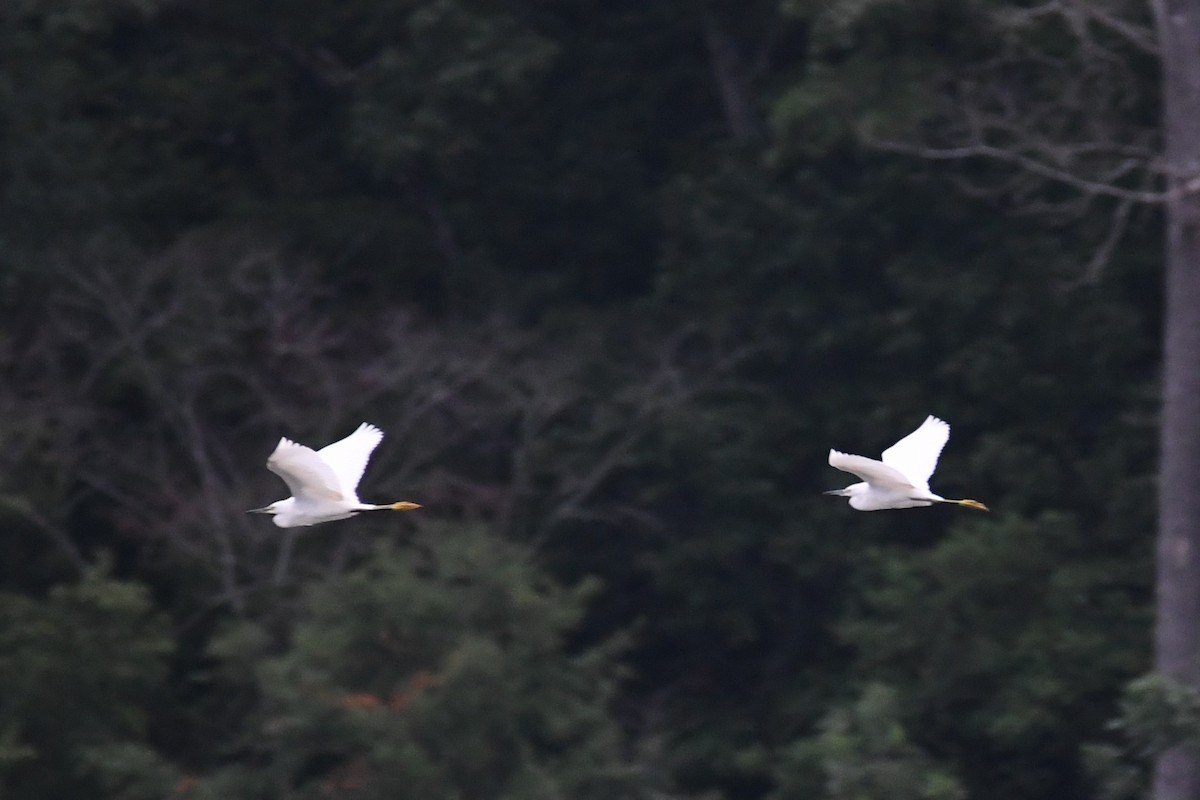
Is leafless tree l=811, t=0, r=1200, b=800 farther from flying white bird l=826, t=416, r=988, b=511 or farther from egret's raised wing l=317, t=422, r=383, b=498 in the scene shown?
egret's raised wing l=317, t=422, r=383, b=498

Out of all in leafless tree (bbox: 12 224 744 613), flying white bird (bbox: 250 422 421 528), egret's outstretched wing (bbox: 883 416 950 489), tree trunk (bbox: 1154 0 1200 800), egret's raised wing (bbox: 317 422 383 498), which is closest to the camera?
flying white bird (bbox: 250 422 421 528)

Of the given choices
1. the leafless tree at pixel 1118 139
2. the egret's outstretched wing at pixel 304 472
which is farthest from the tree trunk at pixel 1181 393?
the egret's outstretched wing at pixel 304 472

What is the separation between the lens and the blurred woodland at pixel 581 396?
12.9m

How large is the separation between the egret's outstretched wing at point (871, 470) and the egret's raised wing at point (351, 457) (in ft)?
6.30

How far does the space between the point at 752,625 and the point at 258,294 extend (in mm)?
4306

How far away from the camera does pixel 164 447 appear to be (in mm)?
14102

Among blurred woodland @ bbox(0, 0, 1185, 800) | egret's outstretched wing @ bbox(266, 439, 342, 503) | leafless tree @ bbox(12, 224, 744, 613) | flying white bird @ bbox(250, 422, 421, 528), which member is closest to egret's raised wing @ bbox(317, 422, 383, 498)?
flying white bird @ bbox(250, 422, 421, 528)

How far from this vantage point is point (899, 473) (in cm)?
854

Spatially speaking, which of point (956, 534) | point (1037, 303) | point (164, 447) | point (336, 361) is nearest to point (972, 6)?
point (1037, 303)

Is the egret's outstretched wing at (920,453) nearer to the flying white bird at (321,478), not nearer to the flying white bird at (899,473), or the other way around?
the flying white bird at (899,473)

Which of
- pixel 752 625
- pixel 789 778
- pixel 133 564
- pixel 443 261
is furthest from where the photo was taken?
pixel 443 261

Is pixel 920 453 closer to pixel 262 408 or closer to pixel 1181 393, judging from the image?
pixel 1181 393

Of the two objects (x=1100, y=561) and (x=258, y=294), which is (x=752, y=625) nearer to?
(x=1100, y=561)

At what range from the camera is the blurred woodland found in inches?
508
